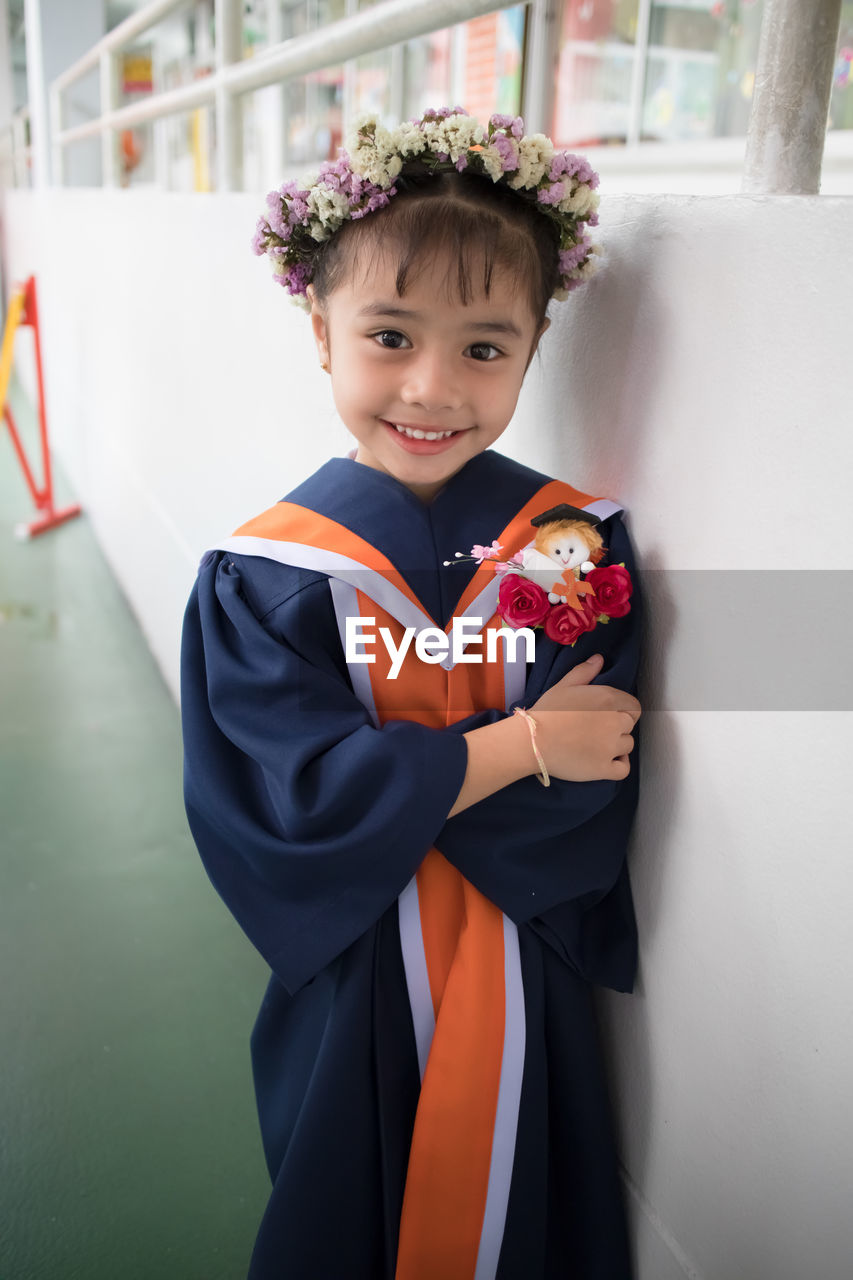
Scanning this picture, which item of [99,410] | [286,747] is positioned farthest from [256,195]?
[99,410]

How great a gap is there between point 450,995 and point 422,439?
51cm

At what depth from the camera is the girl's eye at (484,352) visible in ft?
2.97

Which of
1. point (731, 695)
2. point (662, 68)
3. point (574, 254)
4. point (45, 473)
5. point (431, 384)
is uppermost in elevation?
point (662, 68)

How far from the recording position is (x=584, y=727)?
2.99 ft

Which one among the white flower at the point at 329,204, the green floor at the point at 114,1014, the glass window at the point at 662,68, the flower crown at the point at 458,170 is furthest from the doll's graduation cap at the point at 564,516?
the glass window at the point at 662,68

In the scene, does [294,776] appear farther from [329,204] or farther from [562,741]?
[329,204]

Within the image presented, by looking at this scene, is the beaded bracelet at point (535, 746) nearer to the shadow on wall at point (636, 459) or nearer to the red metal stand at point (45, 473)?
the shadow on wall at point (636, 459)

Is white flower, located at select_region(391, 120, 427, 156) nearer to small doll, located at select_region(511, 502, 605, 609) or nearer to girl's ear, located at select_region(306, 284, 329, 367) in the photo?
girl's ear, located at select_region(306, 284, 329, 367)

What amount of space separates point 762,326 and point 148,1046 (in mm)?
1212

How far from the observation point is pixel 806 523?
75 cm

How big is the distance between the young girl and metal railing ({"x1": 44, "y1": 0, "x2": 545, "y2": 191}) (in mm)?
361

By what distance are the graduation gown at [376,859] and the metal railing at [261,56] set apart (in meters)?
0.56

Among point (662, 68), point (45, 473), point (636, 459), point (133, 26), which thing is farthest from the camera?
point (45, 473)

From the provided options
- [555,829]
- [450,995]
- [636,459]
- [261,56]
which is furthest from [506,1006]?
[261,56]
